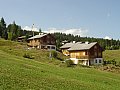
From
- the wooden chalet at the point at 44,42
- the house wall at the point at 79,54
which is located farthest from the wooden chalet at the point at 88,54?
the wooden chalet at the point at 44,42

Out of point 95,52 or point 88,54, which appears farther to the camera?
point 95,52

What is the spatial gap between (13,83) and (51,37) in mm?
79289

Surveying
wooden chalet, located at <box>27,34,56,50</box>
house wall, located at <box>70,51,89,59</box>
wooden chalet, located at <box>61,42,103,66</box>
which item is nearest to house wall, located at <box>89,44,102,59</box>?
wooden chalet, located at <box>61,42,103,66</box>

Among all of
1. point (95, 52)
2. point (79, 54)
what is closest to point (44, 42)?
point (79, 54)

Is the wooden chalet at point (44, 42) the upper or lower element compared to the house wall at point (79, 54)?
upper

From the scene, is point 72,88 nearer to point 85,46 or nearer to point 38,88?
point 38,88

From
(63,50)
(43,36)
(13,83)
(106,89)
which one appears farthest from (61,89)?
(63,50)

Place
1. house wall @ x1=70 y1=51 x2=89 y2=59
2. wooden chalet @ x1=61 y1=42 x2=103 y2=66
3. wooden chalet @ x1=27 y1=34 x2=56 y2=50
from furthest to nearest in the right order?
wooden chalet @ x1=27 y1=34 x2=56 y2=50, house wall @ x1=70 y1=51 x2=89 y2=59, wooden chalet @ x1=61 y1=42 x2=103 y2=66

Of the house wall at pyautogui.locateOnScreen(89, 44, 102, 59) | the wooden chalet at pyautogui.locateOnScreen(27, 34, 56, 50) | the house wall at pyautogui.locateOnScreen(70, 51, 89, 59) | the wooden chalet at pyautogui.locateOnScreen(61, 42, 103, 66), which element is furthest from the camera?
the wooden chalet at pyautogui.locateOnScreen(27, 34, 56, 50)

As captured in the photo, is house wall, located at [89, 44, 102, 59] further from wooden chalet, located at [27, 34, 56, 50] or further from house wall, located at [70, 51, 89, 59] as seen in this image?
wooden chalet, located at [27, 34, 56, 50]

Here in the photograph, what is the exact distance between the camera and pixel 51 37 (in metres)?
102

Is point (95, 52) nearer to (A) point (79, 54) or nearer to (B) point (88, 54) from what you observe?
(B) point (88, 54)

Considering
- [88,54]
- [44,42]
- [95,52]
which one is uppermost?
[44,42]

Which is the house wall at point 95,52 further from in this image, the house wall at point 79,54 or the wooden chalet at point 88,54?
the house wall at point 79,54
